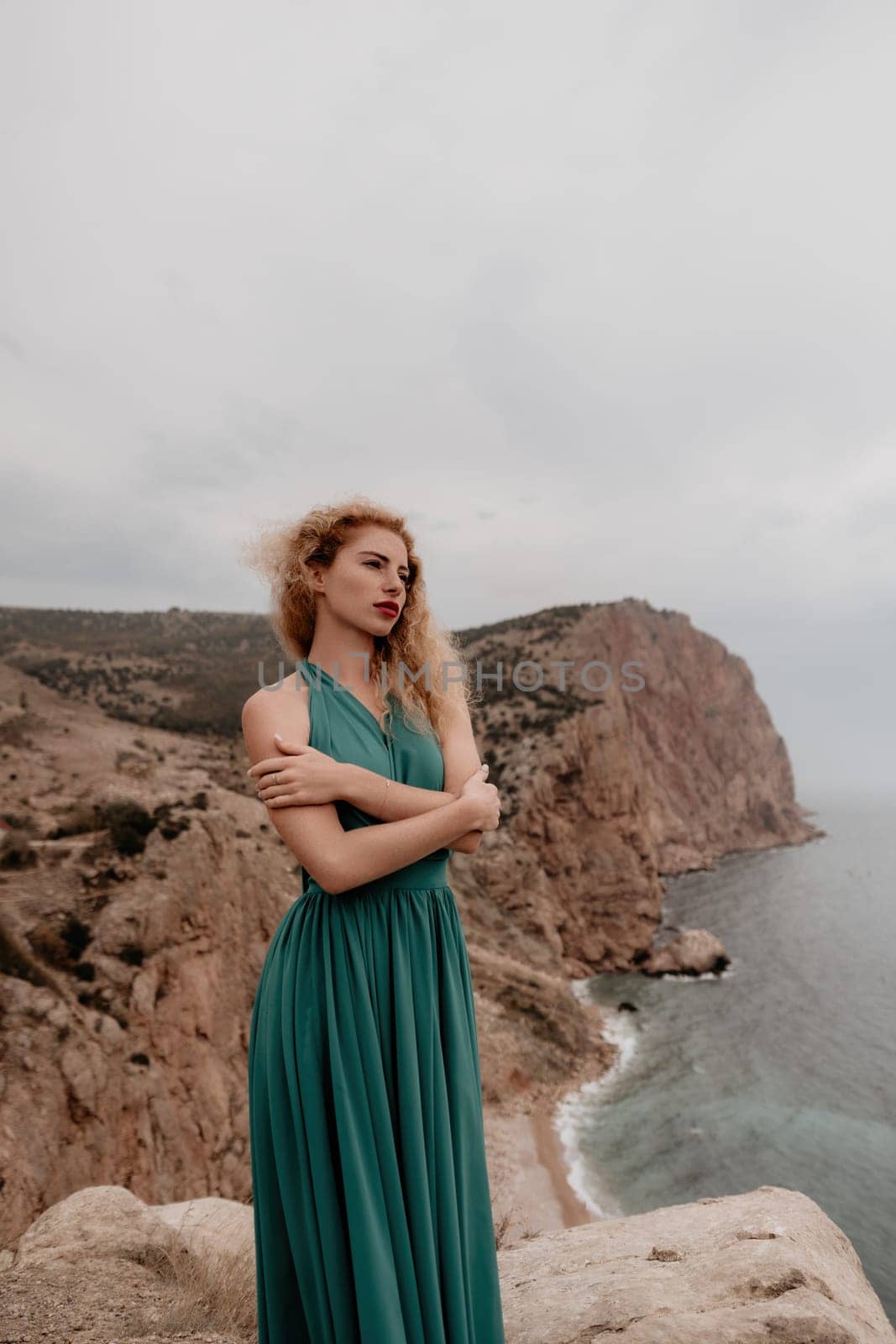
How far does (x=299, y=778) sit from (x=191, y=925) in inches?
511

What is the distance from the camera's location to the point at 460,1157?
2.24m

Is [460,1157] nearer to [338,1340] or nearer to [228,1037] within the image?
[338,1340]

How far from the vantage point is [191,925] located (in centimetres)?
1338

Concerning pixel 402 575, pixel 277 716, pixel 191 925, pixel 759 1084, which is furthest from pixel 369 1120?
pixel 759 1084

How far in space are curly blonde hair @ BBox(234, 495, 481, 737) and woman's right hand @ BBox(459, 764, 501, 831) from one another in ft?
0.99

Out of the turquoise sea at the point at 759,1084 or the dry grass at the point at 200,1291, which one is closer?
the dry grass at the point at 200,1291

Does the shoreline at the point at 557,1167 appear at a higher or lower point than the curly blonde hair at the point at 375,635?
lower

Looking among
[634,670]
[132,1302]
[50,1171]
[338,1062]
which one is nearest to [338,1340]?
[338,1062]

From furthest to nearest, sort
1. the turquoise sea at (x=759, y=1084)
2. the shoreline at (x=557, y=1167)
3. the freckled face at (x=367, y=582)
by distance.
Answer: the turquoise sea at (x=759, y=1084) < the shoreline at (x=557, y=1167) < the freckled face at (x=367, y=582)

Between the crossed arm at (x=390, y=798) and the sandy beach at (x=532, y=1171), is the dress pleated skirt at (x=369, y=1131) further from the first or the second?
the sandy beach at (x=532, y=1171)

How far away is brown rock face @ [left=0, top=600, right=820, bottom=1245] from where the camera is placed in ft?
33.1

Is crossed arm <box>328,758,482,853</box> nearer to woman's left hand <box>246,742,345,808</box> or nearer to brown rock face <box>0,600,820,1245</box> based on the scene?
woman's left hand <box>246,742,345,808</box>

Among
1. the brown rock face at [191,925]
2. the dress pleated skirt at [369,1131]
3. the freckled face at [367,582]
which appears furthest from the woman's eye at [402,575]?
the brown rock face at [191,925]

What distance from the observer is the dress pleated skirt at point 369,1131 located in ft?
6.62
